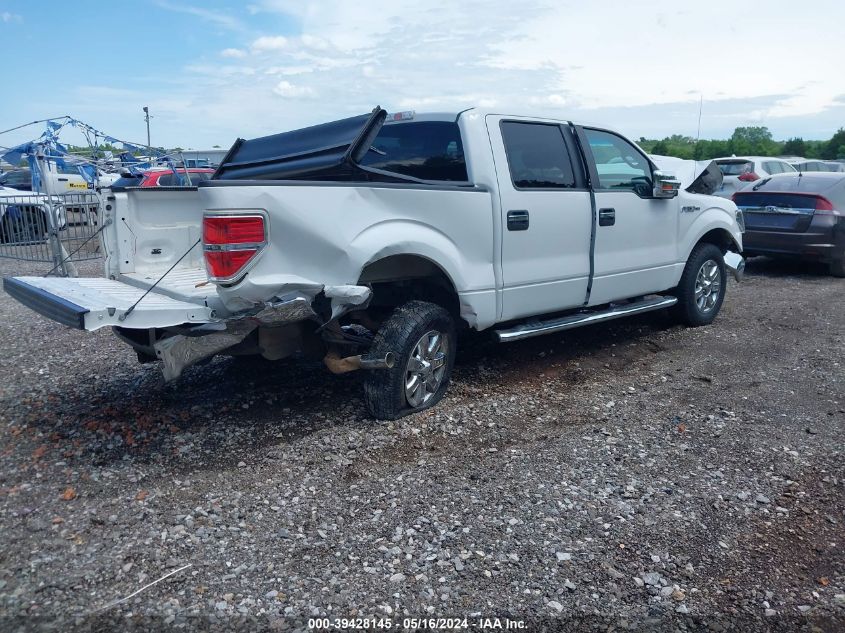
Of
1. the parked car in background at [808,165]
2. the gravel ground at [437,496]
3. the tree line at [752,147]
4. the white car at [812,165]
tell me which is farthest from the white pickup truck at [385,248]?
the tree line at [752,147]

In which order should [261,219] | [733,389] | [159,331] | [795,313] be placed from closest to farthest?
[261,219]
[159,331]
[733,389]
[795,313]

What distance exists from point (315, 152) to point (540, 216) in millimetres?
1710

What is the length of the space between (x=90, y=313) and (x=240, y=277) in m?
0.76

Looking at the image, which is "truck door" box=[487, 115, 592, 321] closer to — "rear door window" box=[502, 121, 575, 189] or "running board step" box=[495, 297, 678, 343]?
"rear door window" box=[502, 121, 575, 189]

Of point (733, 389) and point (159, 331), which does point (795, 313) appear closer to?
point (733, 389)

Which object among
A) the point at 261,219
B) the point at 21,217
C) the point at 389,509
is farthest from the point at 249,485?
the point at 21,217

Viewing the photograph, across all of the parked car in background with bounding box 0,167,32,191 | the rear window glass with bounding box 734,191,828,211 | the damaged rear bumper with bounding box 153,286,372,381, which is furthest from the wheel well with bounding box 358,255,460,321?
the parked car in background with bounding box 0,167,32,191

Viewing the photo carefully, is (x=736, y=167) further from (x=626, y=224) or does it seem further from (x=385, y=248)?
(x=385, y=248)

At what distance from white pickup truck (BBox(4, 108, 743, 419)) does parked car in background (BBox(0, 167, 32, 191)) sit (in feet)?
62.1

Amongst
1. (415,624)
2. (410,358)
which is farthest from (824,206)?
(415,624)

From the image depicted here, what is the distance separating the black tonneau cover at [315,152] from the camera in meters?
4.59

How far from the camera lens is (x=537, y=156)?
550 centimetres

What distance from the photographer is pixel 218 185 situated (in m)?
3.87

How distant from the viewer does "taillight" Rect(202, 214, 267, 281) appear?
3.86m
